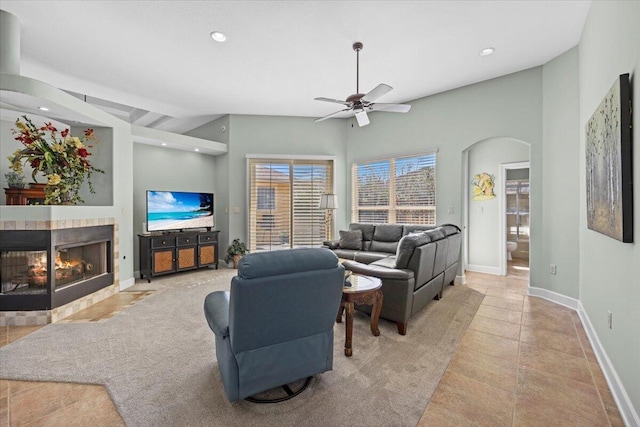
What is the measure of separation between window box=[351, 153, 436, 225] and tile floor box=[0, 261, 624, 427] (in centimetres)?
272

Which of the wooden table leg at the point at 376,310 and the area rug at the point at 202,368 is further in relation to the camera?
the wooden table leg at the point at 376,310

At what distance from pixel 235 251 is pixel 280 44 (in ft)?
12.7

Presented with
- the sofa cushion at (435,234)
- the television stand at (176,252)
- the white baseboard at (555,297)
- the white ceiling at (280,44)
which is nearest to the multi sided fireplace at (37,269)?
the television stand at (176,252)

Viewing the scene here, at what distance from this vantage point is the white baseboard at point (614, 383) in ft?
5.31

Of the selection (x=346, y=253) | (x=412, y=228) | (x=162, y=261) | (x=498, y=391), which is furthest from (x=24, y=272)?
(x=412, y=228)

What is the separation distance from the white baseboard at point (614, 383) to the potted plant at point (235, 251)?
202 inches

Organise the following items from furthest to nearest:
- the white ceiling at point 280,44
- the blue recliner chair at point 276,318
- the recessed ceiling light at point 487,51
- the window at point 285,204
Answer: the window at point 285,204
the recessed ceiling light at point 487,51
the white ceiling at point 280,44
the blue recliner chair at point 276,318

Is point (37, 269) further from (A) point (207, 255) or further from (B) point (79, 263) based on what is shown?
(A) point (207, 255)

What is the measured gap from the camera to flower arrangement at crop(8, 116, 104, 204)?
3.15 meters

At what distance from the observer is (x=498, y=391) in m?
1.95

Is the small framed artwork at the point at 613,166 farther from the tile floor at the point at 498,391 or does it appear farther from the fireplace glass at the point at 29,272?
the fireplace glass at the point at 29,272

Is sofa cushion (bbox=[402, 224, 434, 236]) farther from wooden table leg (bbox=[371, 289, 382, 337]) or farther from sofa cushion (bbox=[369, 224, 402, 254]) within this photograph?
wooden table leg (bbox=[371, 289, 382, 337])

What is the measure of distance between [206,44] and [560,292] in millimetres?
5462

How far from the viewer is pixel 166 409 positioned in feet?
5.72
